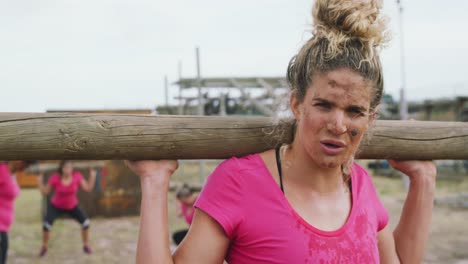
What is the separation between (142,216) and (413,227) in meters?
1.07

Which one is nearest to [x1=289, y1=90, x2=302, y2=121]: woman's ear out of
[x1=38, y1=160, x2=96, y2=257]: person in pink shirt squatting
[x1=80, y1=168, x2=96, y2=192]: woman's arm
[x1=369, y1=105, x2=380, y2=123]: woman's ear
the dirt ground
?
[x1=369, y1=105, x2=380, y2=123]: woman's ear

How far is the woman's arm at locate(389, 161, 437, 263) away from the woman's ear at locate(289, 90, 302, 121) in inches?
25.8

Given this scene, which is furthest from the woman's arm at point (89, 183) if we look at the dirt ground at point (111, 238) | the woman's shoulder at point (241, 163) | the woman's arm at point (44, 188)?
the woman's shoulder at point (241, 163)

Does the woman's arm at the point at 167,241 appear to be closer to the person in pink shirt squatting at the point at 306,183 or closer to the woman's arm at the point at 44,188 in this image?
the person in pink shirt squatting at the point at 306,183

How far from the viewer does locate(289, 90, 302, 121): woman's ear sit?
156 cm

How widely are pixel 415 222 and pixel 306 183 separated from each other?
24.4 inches

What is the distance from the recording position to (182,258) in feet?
4.87

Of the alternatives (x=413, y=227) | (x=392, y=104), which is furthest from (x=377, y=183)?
(x=413, y=227)

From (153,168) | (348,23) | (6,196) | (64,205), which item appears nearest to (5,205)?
(6,196)

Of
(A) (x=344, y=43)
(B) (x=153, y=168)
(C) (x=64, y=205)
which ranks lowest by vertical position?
(C) (x=64, y=205)

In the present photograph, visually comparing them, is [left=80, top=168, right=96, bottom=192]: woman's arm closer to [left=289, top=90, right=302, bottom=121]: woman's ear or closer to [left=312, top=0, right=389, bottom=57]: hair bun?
[left=289, top=90, right=302, bottom=121]: woman's ear

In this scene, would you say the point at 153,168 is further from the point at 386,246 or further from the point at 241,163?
the point at 386,246

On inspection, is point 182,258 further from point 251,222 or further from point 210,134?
point 210,134

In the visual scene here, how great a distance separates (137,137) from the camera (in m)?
1.62
